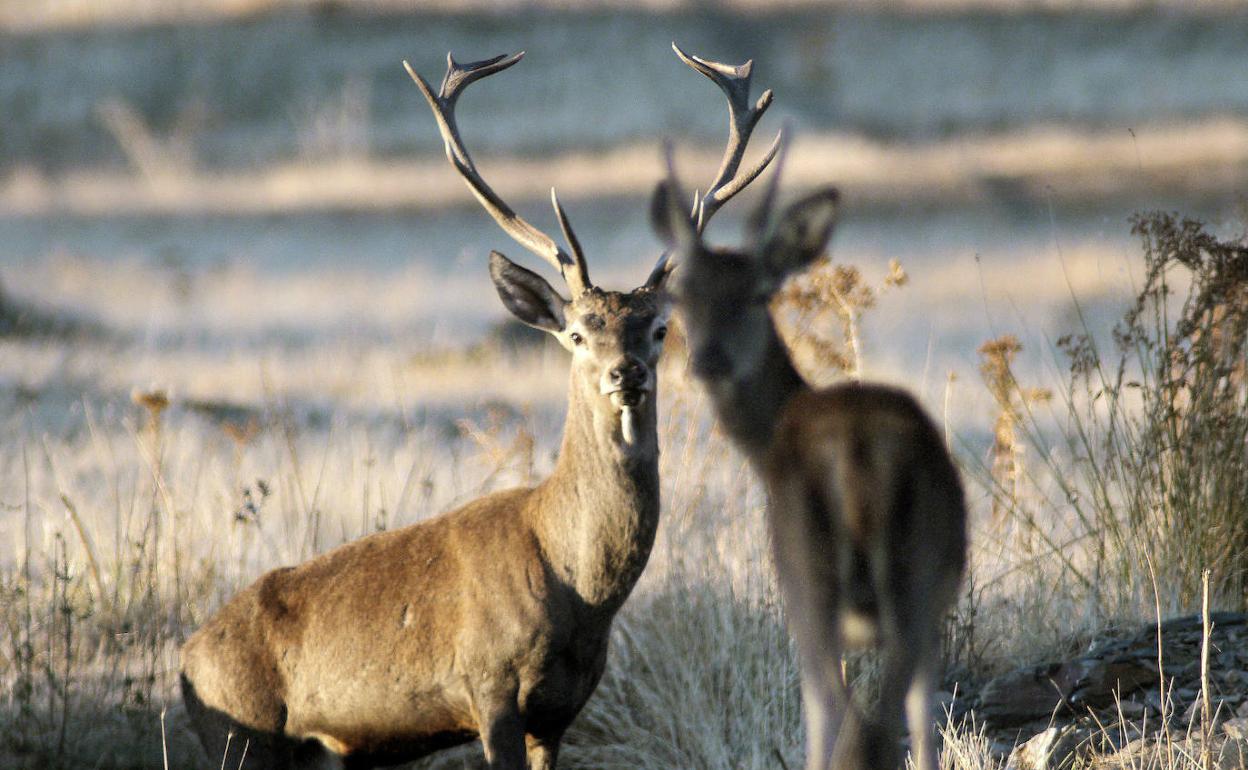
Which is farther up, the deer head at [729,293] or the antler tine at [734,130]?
the antler tine at [734,130]

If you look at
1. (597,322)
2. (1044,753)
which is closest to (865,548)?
(1044,753)

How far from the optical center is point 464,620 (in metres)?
6.07

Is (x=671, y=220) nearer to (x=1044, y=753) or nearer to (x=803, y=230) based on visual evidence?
(x=803, y=230)

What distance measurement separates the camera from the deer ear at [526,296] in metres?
6.23

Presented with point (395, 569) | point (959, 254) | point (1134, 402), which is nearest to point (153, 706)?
point (395, 569)

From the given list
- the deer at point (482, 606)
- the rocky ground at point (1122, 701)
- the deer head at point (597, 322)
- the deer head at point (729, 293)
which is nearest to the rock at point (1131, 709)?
the rocky ground at point (1122, 701)

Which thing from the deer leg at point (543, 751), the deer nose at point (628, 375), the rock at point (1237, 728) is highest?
the deer nose at point (628, 375)

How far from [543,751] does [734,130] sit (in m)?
2.39

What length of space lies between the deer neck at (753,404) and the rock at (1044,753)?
1.61 m

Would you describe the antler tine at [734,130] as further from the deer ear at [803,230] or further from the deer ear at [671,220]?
the deer ear at [803,230]

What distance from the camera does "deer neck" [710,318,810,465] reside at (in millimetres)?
4766

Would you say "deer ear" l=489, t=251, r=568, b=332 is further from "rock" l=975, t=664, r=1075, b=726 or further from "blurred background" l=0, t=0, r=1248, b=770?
"rock" l=975, t=664, r=1075, b=726

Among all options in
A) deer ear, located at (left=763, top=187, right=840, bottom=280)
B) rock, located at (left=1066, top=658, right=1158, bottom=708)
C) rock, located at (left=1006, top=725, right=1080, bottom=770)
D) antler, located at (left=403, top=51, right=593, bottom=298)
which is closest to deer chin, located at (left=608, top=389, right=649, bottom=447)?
antler, located at (left=403, top=51, right=593, bottom=298)

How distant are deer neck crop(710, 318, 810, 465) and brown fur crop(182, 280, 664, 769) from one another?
1.00 meters
